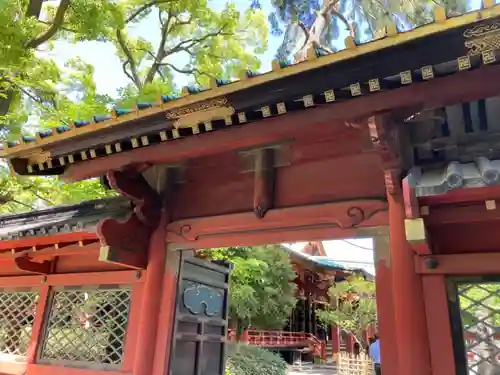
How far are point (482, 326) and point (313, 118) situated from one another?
2.15 m

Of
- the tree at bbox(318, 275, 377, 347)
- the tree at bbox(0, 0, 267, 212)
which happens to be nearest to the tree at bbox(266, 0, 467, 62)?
the tree at bbox(0, 0, 267, 212)

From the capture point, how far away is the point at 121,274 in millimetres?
5074

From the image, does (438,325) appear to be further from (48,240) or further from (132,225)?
(48,240)

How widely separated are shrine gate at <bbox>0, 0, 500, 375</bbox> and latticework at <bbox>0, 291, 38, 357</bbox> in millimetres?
189

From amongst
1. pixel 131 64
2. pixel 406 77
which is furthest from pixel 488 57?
pixel 131 64

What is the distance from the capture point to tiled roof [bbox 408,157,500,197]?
270 centimetres

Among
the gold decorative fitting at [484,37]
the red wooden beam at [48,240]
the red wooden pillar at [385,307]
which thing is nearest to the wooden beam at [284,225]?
the red wooden pillar at [385,307]

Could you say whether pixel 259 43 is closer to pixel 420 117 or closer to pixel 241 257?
pixel 241 257

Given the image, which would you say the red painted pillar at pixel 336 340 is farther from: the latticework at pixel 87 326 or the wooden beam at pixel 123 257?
the wooden beam at pixel 123 257

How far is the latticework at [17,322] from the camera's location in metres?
5.92

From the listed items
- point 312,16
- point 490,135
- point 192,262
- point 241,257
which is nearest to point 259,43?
point 312,16

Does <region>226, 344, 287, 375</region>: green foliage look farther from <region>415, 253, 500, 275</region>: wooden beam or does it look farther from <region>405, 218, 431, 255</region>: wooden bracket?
<region>405, 218, 431, 255</region>: wooden bracket

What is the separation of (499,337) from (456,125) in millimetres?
1765

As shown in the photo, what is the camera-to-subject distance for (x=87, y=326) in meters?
5.28
